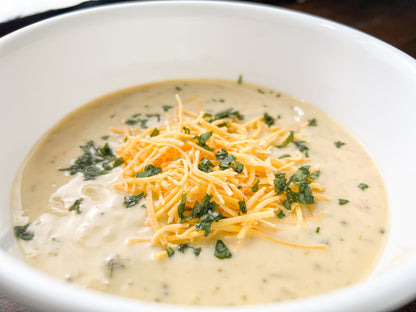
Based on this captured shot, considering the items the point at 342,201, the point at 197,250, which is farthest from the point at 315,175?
the point at 197,250

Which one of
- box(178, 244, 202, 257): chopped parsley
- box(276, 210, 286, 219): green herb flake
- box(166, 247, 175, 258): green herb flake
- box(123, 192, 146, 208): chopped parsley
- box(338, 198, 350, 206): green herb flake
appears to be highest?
box(338, 198, 350, 206): green herb flake

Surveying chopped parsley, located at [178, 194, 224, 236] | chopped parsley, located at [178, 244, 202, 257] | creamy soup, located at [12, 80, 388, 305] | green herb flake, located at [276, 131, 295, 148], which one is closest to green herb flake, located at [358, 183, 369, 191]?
creamy soup, located at [12, 80, 388, 305]

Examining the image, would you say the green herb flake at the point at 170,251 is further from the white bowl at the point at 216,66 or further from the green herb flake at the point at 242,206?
the white bowl at the point at 216,66

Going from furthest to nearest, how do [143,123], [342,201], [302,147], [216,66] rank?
1. [216,66]
2. [143,123]
3. [302,147]
4. [342,201]

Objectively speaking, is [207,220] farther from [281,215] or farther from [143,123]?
[143,123]

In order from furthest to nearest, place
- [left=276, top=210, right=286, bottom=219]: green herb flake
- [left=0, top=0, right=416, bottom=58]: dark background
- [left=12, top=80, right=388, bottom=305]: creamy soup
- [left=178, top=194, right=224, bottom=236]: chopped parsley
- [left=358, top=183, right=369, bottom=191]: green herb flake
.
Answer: [left=0, top=0, right=416, bottom=58]: dark background → [left=358, top=183, right=369, bottom=191]: green herb flake → [left=276, top=210, right=286, bottom=219]: green herb flake → [left=178, top=194, right=224, bottom=236]: chopped parsley → [left=12, top=80, right=388, bottom=305]: creamy soup

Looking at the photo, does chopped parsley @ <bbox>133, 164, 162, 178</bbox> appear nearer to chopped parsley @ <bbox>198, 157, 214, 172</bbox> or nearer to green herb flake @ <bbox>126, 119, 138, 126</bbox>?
chopped parsley @ <bbox>198, 157, 214, 172</bbox>
